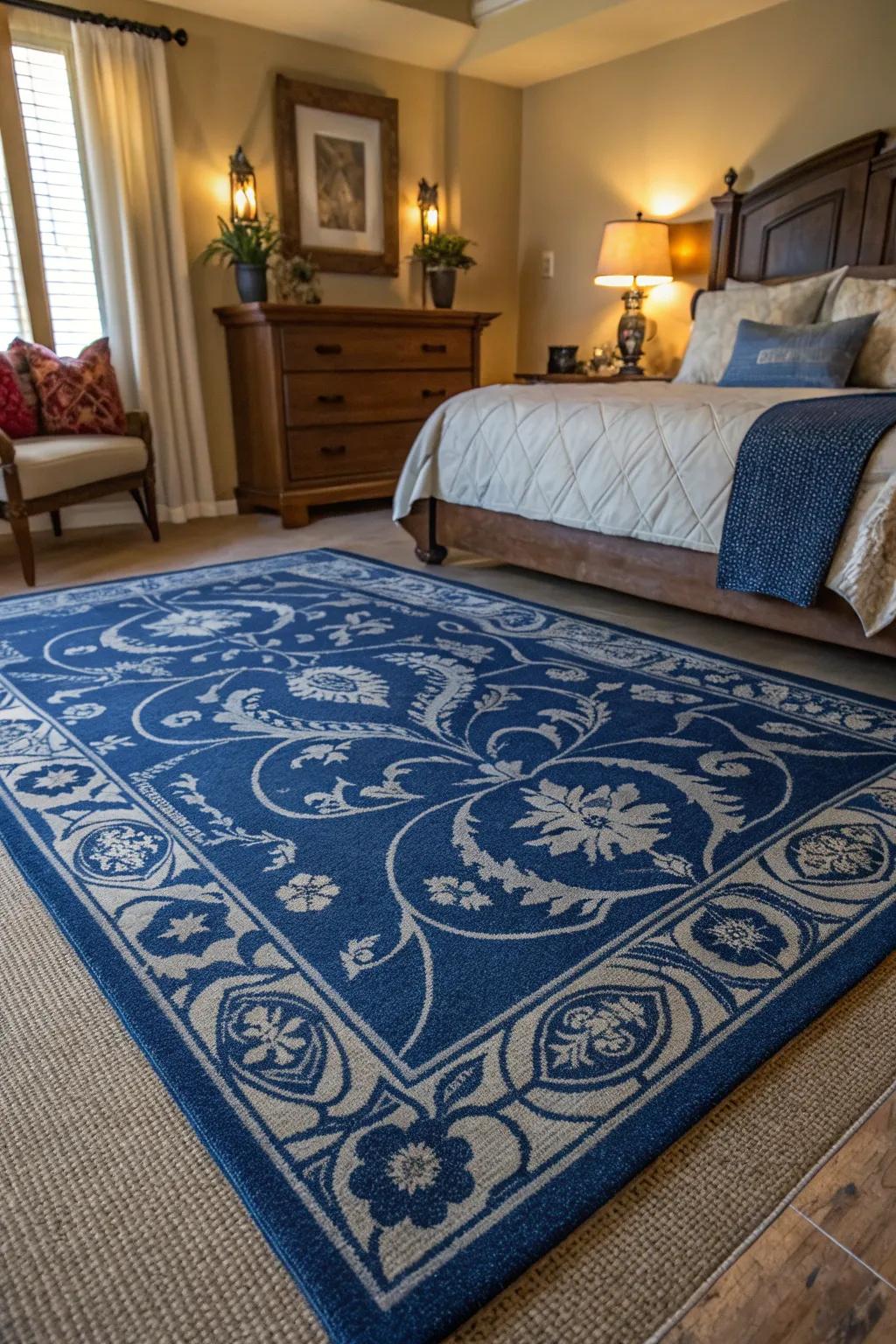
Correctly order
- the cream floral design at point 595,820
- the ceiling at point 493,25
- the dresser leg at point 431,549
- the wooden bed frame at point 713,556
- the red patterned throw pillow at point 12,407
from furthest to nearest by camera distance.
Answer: the ceiling at point 493,25 → the red patterned throw pillow at point 12,407 → the dresser leg at point 431,549 → the wooden bed frame at point 713,556 → the cream floral design at point 595,820

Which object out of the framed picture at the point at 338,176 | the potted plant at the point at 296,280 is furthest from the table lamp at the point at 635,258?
the potted plant at the point at 296,280

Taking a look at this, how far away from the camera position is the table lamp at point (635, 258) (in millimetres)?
4523

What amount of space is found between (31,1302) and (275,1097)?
0.98ft

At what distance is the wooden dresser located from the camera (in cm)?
433

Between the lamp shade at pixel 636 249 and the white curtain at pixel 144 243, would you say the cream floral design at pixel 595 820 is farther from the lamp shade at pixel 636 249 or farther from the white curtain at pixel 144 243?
the lamp shade at pixel 636 249

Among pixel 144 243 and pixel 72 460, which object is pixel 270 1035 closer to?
pixel 72 460

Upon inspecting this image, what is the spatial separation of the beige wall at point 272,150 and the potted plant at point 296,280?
0.83 ft

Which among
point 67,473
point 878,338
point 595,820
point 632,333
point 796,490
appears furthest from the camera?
point 632,333

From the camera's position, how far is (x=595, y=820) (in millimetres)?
1638

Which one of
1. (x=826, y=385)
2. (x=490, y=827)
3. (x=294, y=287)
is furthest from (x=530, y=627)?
(x=294, y=287)

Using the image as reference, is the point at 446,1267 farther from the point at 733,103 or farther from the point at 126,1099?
the point at 733,103

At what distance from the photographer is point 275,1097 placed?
1.03 m

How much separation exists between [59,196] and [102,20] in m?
0.76

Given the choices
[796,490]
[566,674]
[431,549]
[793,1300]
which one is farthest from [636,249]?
[793,1300]
